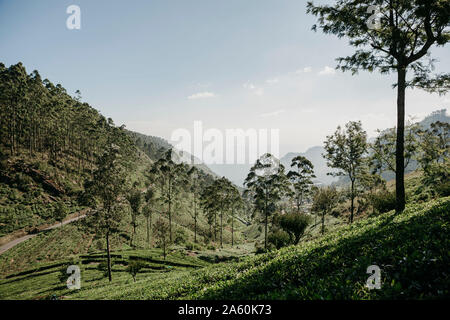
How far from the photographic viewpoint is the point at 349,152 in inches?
1232

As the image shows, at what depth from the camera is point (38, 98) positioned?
80.2 meters

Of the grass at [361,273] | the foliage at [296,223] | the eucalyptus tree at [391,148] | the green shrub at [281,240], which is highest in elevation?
the eucalyptus tree at [391,148]

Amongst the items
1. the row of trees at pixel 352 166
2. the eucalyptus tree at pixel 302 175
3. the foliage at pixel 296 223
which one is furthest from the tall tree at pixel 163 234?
the eucalyptus tree at pixel 302 175

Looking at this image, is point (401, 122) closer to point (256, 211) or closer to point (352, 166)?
point (352, 166)

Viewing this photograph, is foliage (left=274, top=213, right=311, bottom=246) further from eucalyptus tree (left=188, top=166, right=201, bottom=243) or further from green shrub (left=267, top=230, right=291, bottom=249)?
eucalyptus tree (left=188, top=166, right=201, bottom=243)

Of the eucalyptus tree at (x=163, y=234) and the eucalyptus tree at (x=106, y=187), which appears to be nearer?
the eucalyptus tree at (x=106, y=187)

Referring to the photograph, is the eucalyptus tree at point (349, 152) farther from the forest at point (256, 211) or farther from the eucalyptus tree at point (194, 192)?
the eucalyptus tree at point (194, 192)

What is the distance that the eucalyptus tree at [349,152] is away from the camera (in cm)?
3041

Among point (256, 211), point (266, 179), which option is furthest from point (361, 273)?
point (256, 211)

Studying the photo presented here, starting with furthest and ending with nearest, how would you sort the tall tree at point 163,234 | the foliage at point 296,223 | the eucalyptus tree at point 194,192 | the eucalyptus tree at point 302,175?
the eucalyptus tree at point 194,192, the eucalyptus tree at point 302,175, the tall tree at point 163,234, the foliage at point 296,223

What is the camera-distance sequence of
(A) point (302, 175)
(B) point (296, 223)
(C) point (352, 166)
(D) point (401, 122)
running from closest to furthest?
(D) point (401, 122) → (B) point (296, 223) → (C) point (352, 166) → (A) point (302, 175)
